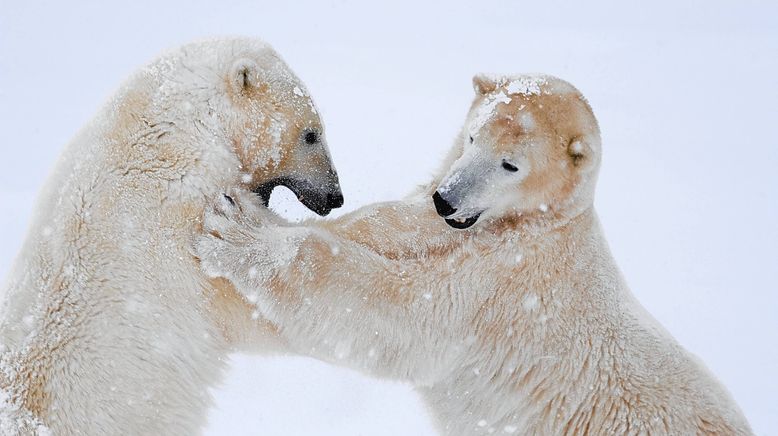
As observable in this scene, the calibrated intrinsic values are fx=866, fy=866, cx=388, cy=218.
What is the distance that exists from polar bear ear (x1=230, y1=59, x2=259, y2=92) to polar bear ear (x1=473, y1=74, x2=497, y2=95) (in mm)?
1194

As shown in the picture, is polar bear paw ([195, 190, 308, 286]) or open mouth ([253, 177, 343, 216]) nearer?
polar bear paw ([195, 190, 308, 286])

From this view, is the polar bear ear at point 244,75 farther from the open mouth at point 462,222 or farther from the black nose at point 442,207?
the open mouth at point 462,222

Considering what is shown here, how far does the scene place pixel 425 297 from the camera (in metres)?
4.45

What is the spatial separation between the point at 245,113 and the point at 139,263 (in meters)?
0.93

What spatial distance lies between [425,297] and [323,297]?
53 cm

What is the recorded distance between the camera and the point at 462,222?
4445mm

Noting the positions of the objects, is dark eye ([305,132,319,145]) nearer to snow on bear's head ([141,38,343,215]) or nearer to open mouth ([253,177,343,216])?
snow on bear's head ([141,38,343,215])

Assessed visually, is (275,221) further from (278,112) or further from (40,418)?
(40,418)

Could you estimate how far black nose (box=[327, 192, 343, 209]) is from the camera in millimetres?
4770

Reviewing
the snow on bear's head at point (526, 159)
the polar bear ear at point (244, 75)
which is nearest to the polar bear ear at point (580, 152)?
the snow on bear's head at point (526, 159)

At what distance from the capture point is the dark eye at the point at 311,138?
15.2 ft

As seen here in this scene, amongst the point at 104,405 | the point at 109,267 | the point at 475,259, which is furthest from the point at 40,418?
the point at 475,259

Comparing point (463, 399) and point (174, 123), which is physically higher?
point (174, 123)

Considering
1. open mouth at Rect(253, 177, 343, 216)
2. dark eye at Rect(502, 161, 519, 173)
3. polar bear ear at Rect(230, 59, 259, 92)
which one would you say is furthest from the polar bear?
dark eye at Rect(502, 161, 519, 173)
